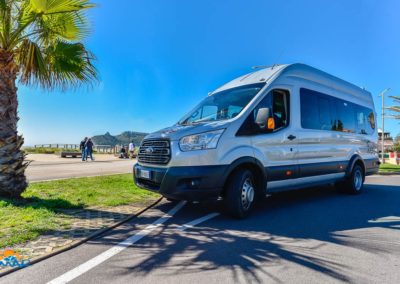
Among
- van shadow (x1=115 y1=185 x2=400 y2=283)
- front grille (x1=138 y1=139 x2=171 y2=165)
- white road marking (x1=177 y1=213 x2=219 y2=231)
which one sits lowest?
van shadow (x1=115 y1=185 x2=400 y2=283)

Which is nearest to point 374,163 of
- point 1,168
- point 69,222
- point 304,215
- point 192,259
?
point 304,215

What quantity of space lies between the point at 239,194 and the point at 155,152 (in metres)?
1.64

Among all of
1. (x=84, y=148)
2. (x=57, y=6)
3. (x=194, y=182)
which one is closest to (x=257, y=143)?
(x=194, y=182)

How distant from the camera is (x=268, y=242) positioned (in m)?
3.90

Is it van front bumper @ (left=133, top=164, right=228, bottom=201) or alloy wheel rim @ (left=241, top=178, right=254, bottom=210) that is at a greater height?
van front bumper @ (left=133, top=164, right=228, bottom=201)

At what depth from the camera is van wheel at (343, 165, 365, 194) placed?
26.4 feet

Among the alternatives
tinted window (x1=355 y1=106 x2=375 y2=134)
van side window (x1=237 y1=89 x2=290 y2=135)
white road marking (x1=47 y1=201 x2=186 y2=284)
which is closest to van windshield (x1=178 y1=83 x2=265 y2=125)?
van side window (x1=237 y1=89 x2=290 y2=135)

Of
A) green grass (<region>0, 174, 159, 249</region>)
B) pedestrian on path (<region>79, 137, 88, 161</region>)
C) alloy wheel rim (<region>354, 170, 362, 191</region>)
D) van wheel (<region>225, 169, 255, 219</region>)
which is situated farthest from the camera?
pedestrian on path (<region>79, 137, 88, 161</region>)

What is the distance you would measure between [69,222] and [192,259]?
2.38 meters

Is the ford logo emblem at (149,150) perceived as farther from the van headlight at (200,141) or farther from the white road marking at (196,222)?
the white road marking at (196,222)

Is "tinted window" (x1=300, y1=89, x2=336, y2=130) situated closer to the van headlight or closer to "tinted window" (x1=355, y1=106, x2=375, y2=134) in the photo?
"tinted window" (x1=355, y1=106, x2=375, y2=134)

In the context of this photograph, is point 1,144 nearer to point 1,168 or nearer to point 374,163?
point 1,168

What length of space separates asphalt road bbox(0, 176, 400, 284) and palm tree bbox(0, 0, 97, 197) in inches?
113

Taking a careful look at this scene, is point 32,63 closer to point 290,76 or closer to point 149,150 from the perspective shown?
point 149,150
